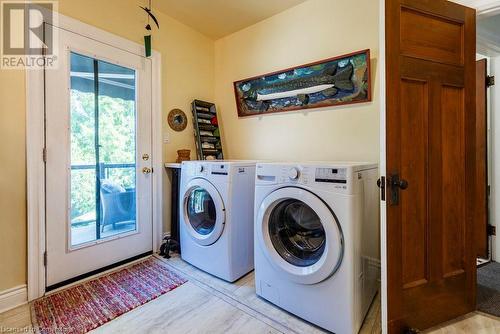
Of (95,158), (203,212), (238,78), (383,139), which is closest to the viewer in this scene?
(383,139)

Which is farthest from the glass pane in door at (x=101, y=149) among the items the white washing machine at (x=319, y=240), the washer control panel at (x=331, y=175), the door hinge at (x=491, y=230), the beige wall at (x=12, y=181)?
the door hinge at (x=491, y=230)

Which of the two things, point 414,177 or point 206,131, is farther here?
point 206,131

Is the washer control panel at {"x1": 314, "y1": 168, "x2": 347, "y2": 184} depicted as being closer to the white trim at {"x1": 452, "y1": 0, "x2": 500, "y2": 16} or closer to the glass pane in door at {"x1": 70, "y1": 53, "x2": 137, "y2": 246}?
the white trim at {"x1": 452, "y1": 0, "x2": 500, "y2": 16}

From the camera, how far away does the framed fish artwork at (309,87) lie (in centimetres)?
195

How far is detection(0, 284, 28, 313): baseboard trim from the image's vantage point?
1514 millimetres

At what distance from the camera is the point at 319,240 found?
1474 millimetres

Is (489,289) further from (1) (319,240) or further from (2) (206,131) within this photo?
(2) (206,131)

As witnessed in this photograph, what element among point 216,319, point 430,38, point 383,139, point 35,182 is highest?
point 430,38

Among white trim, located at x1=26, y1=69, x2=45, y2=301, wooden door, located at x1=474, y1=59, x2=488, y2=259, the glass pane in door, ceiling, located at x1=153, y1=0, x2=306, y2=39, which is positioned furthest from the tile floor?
ceiling, located at x1=153, y1=0, x2=306, y2=39

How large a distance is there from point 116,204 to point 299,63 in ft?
7.09

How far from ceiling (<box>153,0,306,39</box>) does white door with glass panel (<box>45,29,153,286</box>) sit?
647mm

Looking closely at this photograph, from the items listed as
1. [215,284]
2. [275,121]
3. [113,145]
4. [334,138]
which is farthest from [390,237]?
[113,145]

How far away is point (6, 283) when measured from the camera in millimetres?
1546

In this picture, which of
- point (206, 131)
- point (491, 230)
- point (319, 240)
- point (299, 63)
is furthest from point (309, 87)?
point (491, 230)
